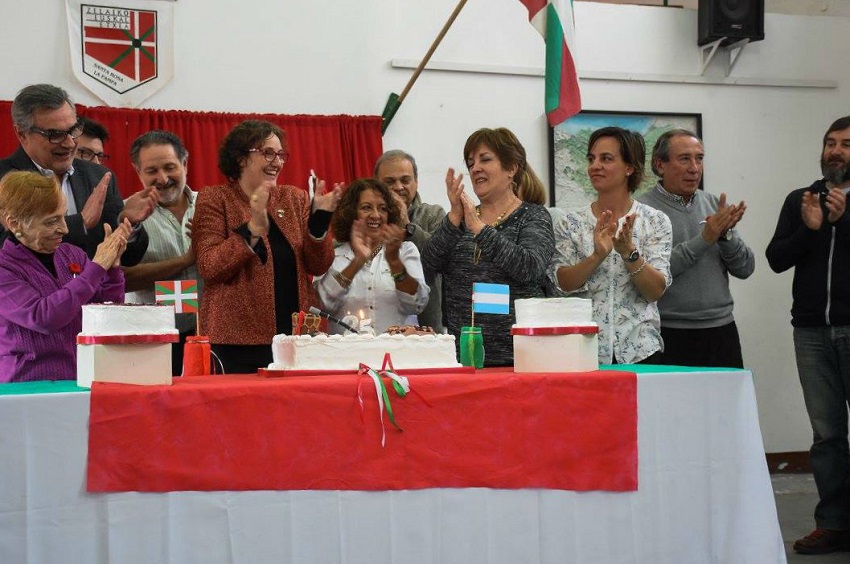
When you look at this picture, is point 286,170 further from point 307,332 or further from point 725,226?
point 307,332

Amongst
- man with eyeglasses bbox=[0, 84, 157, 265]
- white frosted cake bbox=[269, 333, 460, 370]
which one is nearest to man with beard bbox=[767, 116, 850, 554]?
white frosted cake bbox=[269, 333, 460, 370]

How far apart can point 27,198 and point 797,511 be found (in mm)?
3980

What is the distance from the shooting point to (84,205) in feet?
11.1

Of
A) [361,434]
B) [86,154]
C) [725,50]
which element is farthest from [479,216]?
[725,50]

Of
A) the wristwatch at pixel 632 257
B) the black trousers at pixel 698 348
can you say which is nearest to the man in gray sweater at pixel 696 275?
the black trousers at pixel 698 348

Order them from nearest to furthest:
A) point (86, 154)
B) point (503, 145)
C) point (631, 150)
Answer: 1. point (503, 145)
2. point (631, 150)
3. point (86, 154)

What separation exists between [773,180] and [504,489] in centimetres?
474

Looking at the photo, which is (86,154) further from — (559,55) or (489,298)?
(489,298)

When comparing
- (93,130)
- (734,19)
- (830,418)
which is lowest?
(830,418)

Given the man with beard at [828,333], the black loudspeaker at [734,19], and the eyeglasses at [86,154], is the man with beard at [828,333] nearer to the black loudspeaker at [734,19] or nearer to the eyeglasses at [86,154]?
the black loudspeaker at [734,19]

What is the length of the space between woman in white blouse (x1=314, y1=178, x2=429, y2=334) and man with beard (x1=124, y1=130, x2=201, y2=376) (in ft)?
1.80

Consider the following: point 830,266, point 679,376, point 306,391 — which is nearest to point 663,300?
point 830,266

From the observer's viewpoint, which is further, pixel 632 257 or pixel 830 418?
pixel 830 418

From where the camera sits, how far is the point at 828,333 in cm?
391
